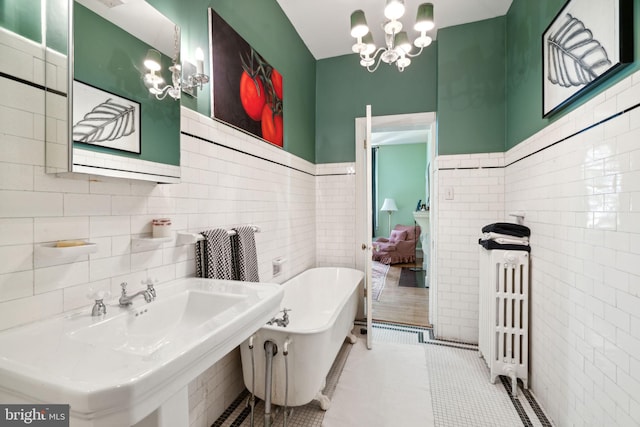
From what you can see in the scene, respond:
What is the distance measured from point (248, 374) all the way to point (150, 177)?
1229 millimetres

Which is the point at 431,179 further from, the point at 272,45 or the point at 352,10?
the point at 272,45

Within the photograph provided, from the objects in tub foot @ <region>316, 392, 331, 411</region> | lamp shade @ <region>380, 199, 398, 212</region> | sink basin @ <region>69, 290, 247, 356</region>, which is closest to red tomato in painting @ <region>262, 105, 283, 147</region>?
sink basin @ <region>69, 290, 247, 356</region>

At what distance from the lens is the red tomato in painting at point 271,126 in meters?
2.18

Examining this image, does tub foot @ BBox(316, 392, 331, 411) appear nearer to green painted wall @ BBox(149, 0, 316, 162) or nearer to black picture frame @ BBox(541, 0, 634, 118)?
green painted wall @ BBox(149, 0, 316, 162)

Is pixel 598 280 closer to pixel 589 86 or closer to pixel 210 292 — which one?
pixel 589 86

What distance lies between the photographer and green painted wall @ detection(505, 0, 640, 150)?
1.79 m

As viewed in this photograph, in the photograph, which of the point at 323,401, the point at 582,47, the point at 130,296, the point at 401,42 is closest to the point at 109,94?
the point at 130,296

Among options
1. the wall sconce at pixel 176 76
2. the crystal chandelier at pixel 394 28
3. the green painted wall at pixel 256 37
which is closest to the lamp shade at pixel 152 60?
the wall sconce at pixel 176 76

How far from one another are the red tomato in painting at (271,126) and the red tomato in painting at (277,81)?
19 cm

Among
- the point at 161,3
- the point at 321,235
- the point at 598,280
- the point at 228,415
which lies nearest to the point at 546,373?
the point at 598,280

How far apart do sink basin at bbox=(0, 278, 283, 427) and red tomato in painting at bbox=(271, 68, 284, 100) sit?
181 cm

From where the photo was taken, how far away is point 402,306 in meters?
3.43

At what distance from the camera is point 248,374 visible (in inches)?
64.3

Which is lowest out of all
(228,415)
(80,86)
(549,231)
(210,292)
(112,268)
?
(228,415)
